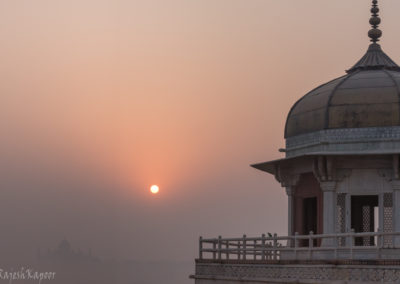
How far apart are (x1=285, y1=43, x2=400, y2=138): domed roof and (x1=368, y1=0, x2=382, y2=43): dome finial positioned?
3.96 feet

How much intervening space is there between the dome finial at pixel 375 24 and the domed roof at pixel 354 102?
1.21 m

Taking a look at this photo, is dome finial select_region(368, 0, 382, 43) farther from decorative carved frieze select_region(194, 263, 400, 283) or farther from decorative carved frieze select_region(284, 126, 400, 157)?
decorative carved frieze select_region(194, 263, 400, 283)

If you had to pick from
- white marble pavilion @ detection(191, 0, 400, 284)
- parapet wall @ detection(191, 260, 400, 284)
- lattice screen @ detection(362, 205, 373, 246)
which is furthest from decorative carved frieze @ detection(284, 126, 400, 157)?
parapet wall @ detection(191, 260, 400, 284)

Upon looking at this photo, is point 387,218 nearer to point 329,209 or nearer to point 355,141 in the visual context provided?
point 329,209

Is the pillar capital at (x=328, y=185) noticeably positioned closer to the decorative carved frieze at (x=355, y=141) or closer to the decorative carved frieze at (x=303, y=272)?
the decorative carved frieze at (x=355, y=141)

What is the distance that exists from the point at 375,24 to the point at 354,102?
194 inches

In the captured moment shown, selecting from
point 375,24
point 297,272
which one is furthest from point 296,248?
point 375,24

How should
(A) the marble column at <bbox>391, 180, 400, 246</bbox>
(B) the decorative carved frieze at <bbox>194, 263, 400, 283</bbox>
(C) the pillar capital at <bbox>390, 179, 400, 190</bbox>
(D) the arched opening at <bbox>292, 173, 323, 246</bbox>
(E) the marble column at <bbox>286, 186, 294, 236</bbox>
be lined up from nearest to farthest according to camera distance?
(B) the decorative carved frieze at <bbox>194, 263, 400, 283</bbox> < (A) the marble column at <bbox>391, 180, 400, 246</bbox> < (C) the pillar capital at <bbox>390, 179, 400, 190</bbox> < (D) the arched opening at <bbox>292, 173, 323, 246</bbox> < (E) the marble column at <bbox>286, 186, 294, 236</bbox>

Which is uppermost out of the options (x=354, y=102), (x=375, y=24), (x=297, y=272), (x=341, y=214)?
(x=375, y=24)

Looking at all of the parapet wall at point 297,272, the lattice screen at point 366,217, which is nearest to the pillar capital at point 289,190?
the lattice screen at point 366,217

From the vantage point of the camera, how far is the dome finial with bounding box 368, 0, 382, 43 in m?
34.2

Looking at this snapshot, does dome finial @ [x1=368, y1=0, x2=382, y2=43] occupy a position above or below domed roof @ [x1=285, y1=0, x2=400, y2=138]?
above

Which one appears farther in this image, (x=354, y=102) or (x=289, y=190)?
(x=289, y=190)

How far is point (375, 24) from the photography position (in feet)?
113
